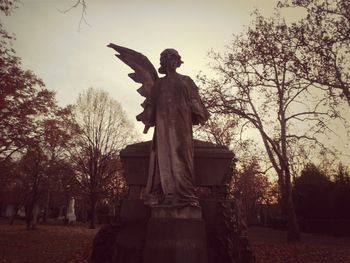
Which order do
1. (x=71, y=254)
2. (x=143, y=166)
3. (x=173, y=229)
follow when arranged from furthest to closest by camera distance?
(x=71, y=254), (x=143, y=166), (x=173, y=229)

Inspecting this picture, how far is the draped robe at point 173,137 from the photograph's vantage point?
532 cm

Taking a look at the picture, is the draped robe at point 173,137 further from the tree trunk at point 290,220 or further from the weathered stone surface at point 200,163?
the tree trunk at point 290,220

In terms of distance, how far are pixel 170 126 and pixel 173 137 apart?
0.19 metres

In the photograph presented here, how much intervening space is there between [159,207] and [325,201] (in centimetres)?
2847

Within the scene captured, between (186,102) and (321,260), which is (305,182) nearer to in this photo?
(321,260)

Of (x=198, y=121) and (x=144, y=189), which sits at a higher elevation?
(x=198, y=121)

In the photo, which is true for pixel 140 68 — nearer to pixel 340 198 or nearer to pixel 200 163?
pixel 200 163

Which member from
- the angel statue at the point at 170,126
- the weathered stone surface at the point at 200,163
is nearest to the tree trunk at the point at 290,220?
the weathered stone surface at the point at 200,163

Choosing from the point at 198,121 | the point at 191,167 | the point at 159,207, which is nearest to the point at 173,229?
the point at 159,207

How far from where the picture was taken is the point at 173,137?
18.0ft

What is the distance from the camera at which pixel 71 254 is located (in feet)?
41.7

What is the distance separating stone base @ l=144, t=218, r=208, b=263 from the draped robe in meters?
0.36

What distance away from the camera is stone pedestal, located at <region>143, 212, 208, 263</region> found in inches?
185

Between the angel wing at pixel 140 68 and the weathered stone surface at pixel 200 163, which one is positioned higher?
the angel wing at pixel 140 68
